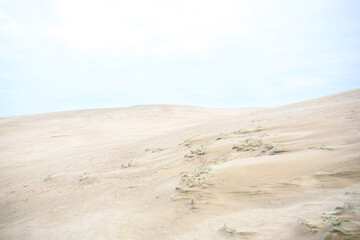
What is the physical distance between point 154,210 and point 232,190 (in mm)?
1042

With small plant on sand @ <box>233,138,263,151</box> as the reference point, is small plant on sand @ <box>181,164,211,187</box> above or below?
below

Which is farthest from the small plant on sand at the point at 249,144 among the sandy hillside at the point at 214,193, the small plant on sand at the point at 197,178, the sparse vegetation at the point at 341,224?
the sparse vegetation at the point at 341,224

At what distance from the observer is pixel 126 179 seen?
5.25 meters

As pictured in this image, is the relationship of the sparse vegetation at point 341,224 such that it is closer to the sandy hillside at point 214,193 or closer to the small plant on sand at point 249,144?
the sandy hillside at point 214,193

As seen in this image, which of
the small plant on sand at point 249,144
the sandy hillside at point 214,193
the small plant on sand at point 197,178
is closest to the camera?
the sandy hillside at point 214,193

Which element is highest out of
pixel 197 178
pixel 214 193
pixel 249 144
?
pixel 249 144

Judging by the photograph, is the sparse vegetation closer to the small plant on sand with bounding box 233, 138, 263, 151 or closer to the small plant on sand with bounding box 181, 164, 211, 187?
the small plant on sand with bounding box 181, 164, 211, 187

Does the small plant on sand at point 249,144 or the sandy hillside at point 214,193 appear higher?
the small plant on sand at point 249,144

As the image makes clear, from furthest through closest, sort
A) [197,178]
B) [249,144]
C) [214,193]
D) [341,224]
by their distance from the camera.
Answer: [249,144] → [197,178] → [214,193] → [341,224]

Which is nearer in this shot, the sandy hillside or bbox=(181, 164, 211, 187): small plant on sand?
the sandy hillside

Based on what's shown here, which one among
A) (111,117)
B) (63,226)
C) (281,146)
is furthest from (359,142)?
(111,117)

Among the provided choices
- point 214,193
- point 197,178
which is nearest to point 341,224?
point 214,193

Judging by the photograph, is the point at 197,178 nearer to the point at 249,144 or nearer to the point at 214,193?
the point at 214,193

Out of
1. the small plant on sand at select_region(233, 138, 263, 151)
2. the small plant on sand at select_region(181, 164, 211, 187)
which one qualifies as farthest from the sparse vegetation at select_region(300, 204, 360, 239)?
Answer: the small plant on sand at select_region(233, 138, 263, 151)
